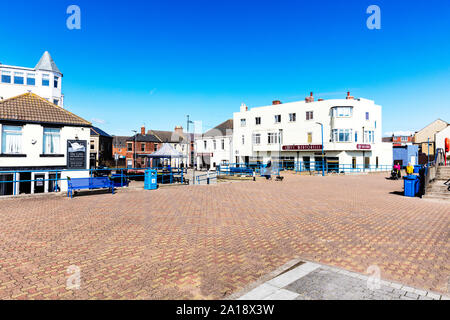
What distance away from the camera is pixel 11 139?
17.2 m

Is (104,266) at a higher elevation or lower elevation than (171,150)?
lower

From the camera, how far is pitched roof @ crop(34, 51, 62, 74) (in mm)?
34062

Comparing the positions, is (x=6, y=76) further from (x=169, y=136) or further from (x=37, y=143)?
(x=169, y=136)

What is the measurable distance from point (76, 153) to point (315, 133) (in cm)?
3253

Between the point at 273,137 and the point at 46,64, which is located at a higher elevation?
the point at 46,64

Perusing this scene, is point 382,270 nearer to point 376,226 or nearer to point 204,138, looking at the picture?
point 376,226

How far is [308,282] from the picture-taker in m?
4.39

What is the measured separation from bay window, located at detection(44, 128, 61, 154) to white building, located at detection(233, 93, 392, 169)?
3256cm

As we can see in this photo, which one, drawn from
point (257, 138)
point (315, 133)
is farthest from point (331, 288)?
point (257, 138)

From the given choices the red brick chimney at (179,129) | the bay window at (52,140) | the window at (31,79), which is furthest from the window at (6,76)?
the red brick chimney at (179,129)

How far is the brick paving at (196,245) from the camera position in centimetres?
437

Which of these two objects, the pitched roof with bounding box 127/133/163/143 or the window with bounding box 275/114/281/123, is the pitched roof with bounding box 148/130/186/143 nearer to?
the pitched roof with bounding box 127/133/163/143
